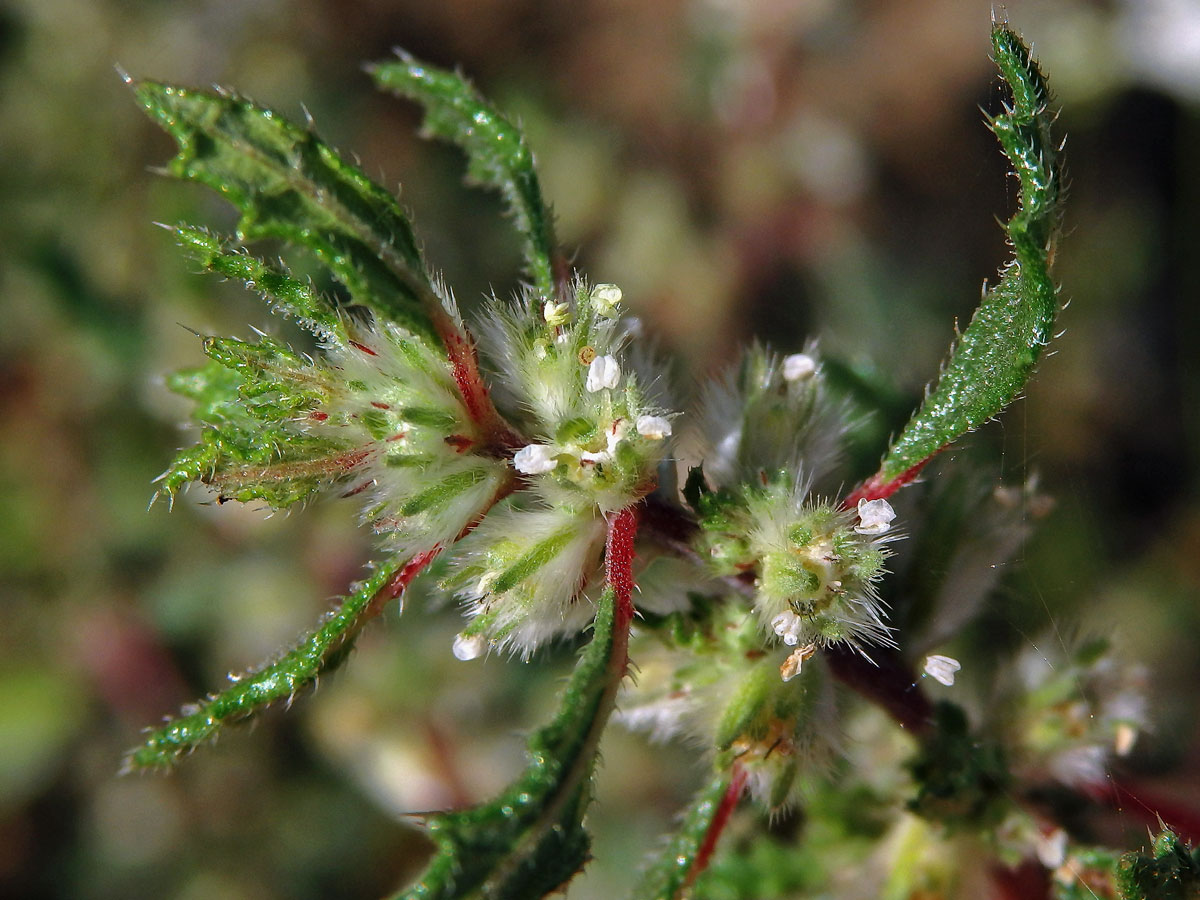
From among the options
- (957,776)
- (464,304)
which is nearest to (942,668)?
(957,776)

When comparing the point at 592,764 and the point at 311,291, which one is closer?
the point at 592,764

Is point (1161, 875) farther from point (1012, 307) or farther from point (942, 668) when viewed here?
point (1012, 307)

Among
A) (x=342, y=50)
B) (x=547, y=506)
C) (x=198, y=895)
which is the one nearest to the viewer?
(x=547, y=506)

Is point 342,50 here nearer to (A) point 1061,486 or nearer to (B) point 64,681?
(B) point 64,681

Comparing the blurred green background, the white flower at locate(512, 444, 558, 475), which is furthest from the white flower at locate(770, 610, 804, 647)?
Answer: the blurred green background

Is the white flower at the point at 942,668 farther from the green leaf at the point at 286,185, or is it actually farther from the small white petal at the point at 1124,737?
the green leaf at the point at 286,185

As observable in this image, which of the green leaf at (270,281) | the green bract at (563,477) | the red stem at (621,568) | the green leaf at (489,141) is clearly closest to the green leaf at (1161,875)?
the green bract at (563,477)

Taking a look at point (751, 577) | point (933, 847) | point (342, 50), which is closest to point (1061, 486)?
point (933, 847)
